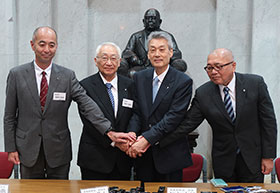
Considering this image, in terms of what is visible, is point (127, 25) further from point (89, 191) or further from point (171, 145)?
point (89, 191)

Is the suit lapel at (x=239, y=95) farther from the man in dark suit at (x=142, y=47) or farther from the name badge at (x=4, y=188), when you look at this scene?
the man in dark suit at (x=142, y=47)

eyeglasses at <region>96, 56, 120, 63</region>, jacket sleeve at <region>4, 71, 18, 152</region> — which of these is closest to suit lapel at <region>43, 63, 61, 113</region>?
jacket sleeve at <region>4, 71, 18, 152</region>

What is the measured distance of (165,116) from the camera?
270cm

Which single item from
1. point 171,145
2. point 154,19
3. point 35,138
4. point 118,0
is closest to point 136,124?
point 171,145

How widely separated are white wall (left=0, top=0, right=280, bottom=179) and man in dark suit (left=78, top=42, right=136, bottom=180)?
2737 millimetres

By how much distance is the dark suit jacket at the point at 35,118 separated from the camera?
2719 millimetres

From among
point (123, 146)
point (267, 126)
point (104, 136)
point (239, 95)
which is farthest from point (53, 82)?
point (267, 126)

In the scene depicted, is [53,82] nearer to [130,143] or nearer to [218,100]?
[130,143]

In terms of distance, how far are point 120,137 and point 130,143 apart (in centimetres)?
9

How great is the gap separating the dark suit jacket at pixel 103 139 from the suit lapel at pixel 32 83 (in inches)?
16.3

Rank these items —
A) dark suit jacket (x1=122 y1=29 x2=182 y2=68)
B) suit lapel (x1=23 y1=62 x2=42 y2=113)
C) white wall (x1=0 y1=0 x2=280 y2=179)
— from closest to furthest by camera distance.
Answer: suit lapel (x1=23 y1=62 x2=42 y2=113), dark suit jacket (x1=122 y1=29 x2=182 y2=68), white wall (x1=0 y1=0 x2=280 y2=179)

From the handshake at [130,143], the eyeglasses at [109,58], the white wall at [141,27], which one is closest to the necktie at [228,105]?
the handshake at [130,143]

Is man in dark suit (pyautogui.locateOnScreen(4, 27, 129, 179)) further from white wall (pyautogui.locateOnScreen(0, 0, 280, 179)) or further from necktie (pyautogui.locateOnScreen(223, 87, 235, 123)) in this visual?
white wall (pyautogui.locateOnScreen(0, 0, 280, 179))

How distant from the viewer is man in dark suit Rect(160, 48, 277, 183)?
2.62m
